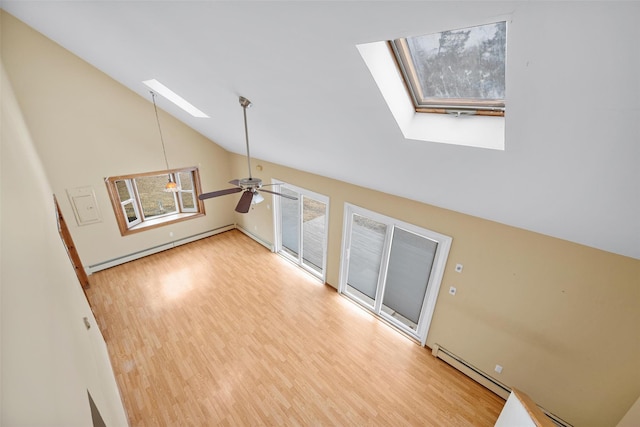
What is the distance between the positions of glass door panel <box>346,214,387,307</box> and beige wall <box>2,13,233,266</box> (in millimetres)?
4633

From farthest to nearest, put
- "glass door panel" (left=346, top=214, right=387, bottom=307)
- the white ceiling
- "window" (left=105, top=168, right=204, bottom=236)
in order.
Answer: "window" (left=105, top=168, right=204, bottom=236) < "glass door panel" (left=346, top=214, right=387, bottom=307) < the white ceiling

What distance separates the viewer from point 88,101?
4715mm

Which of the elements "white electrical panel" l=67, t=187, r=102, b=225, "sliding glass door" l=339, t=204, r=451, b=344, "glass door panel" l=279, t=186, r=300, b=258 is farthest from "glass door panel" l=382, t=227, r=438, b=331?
"white electrical panel" l=67, t=187, r=102, b=225

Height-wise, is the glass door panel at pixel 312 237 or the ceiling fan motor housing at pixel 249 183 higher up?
the ceiling fan motor housing at pixel 249 183

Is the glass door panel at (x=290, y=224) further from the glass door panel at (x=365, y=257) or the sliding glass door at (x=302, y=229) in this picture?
the glass door panel at (x=365, y=257)

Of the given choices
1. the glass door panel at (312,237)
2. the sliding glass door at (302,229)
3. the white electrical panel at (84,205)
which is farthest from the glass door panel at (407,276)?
the white electrical panel at (84,205)

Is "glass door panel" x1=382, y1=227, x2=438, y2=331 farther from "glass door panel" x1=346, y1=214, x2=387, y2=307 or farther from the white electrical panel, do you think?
the white electrical panel

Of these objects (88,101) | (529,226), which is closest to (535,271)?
(529,226)

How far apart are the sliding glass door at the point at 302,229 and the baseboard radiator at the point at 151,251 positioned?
7.17ft

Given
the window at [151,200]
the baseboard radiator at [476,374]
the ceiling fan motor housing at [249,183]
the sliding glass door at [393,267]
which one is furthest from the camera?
the window at [151,200]

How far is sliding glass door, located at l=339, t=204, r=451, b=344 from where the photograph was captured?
3781 millimetres

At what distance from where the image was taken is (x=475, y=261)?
3.26 metres

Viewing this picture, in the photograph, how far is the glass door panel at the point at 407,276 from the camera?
387cm

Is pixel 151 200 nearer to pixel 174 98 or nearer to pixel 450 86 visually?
pixel 174 98
